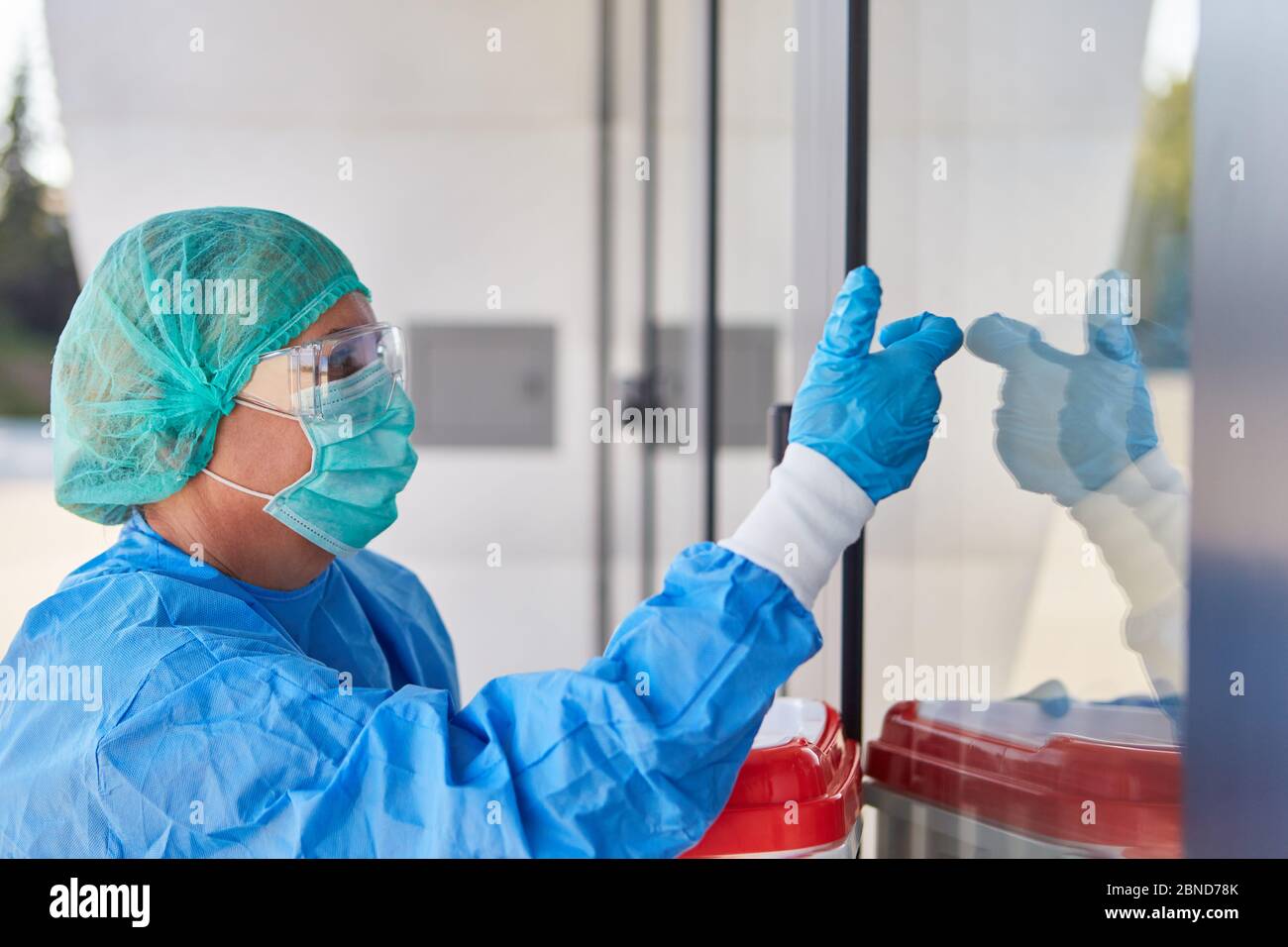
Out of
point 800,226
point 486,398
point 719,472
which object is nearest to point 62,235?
point 486,398

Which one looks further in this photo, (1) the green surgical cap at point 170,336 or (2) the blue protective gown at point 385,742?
(1) the green surgical cap at point 170,336

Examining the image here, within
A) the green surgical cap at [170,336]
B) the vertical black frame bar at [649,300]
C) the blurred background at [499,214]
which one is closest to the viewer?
the green surgical cap at [170,336]

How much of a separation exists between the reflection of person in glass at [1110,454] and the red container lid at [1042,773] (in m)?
0.06

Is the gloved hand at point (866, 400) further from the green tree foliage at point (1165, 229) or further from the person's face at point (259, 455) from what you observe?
the person's face at point (259, 455)

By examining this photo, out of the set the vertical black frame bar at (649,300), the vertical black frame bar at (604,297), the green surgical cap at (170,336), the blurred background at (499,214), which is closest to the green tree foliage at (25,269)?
the blurred background at (499,214)

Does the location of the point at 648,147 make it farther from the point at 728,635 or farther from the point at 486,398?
the point at 728,635

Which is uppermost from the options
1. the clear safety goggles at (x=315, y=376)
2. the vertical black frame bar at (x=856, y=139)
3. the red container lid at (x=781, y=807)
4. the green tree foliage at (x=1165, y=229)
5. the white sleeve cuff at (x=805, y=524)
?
the vertical black frame bar at (x=856, y=139)

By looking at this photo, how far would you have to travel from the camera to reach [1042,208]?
37.4 inches

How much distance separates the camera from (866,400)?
781mm

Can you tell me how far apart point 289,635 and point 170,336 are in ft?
1.04

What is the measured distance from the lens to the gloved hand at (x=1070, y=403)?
78cm

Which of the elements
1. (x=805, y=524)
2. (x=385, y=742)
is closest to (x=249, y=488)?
(x=385, y=742)

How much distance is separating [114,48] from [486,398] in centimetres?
129
